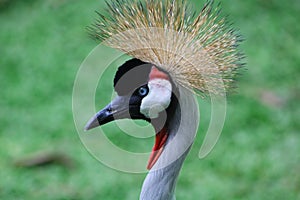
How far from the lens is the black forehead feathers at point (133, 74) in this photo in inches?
77.6

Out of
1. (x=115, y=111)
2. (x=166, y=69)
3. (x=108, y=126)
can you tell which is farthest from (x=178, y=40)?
(x=108, y=126)

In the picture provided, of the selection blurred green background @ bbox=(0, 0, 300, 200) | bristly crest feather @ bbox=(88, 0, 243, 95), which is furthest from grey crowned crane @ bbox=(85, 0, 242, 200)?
blurred green background @ bbox=(0, 0, 300, 200)

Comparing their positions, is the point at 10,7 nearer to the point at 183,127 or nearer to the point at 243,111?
the point at 243,111

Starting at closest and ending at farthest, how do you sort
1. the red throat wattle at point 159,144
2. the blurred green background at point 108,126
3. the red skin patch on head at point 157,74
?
the red skin patch on head at point 157,74 → the red throat wattle at point 159,144 → the blurred green background at point 108,126

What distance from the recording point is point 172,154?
2039mm

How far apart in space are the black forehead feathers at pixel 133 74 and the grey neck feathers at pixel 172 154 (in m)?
0.13

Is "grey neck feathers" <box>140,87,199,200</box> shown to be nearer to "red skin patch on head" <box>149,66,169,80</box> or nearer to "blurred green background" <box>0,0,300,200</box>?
"red skin patch on head" <box>149,66,169,80</box>

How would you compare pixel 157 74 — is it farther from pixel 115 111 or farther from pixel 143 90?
pixel 115 111

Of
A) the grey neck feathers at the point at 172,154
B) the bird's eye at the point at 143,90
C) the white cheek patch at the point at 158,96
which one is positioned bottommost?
the grey neck feathers at the point at 172,154

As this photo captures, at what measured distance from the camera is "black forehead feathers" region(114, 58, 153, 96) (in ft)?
6.47

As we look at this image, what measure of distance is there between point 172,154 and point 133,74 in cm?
26

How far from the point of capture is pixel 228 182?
12.3 ft

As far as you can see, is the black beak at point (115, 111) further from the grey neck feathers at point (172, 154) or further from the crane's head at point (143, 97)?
the grey neck feathers at point (172, 154)

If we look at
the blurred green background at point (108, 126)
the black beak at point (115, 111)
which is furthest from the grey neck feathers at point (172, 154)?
the blurred green background at point (108, 126)
